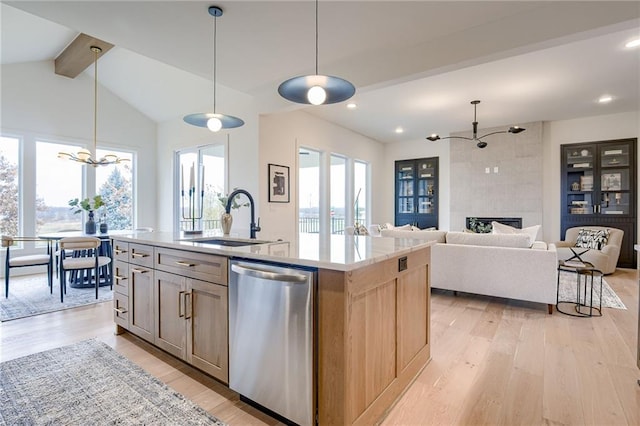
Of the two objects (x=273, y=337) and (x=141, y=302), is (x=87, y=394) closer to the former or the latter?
(x=141, y=302)

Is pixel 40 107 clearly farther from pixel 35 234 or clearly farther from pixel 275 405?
pixel 275 405

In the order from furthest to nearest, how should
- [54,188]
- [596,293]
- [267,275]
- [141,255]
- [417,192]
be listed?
[417,192]
[54,188]
[596,293]
[141,255]
[267,275]

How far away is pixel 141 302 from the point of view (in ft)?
8.25

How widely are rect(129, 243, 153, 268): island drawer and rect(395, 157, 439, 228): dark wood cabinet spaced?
7084 millimetres

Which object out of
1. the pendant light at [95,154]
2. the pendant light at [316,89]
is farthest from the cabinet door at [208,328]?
the pendant light at [95,154]

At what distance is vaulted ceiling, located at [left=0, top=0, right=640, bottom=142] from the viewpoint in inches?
107

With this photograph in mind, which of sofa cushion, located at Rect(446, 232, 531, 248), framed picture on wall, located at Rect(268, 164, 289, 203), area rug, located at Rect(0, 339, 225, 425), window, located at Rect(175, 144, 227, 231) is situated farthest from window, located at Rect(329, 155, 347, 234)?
area rug, located at Rect(0, 339, 225, 425)

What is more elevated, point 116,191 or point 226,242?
point 116,191

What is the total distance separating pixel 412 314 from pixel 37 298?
183 inches

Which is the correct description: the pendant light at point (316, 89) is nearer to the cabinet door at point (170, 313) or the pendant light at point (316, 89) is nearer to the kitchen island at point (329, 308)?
the kitchen island at point (329, 308)

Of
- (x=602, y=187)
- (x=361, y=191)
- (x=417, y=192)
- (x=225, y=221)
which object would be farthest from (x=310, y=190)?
(x=602, y=187)

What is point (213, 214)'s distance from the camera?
239 inches

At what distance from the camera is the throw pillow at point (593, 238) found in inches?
211

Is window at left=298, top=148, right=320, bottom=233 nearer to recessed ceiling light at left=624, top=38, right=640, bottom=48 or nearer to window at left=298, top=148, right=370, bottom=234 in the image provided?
window at left=298, top=148, right=370, bottom=234
